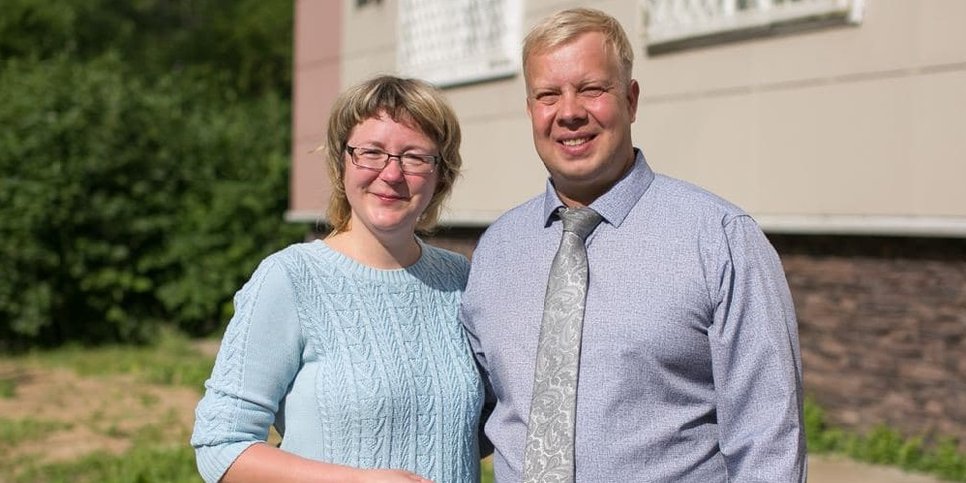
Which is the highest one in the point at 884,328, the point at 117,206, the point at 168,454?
the point at 884,328

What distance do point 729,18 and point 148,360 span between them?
6.41m

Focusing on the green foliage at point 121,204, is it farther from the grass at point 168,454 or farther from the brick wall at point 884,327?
the brick wall at point 884,327

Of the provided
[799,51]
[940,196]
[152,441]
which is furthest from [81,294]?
[940,196]

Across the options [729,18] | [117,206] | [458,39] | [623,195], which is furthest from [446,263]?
[117,206]

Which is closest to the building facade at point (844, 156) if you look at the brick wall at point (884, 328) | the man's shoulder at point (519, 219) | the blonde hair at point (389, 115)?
the brick wall at point (884, 328)

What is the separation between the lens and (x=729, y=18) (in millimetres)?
6961

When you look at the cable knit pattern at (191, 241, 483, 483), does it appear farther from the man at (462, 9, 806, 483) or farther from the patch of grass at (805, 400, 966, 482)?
the patch of grass at (805, 400, 966, 482)

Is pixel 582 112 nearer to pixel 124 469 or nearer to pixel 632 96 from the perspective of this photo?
pixel 632 96

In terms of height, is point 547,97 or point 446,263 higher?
point 547,97

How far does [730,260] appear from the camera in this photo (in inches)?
92.7

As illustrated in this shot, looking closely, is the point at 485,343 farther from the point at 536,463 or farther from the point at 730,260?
the point at 730,260

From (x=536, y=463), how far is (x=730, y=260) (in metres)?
0.55

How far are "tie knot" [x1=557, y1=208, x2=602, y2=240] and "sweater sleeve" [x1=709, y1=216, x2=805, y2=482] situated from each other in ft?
0.97

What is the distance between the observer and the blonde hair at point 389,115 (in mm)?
2744
